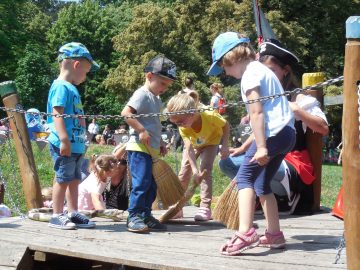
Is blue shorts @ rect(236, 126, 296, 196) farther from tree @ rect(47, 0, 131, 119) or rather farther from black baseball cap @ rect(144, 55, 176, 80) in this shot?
tree @ rect(47, 0, 131, 119)

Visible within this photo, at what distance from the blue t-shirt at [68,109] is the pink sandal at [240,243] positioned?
175 centimetres

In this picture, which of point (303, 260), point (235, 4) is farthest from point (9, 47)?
point (303, 260)

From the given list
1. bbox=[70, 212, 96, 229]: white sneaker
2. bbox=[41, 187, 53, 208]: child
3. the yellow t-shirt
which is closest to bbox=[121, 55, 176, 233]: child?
bbox=[70, 212, 96, 229]: white sneaker

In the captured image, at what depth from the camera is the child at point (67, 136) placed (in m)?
5.48

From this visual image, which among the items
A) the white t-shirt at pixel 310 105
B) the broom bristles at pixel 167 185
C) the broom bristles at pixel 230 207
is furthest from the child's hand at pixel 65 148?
the white t-shirt at pixel 310 105

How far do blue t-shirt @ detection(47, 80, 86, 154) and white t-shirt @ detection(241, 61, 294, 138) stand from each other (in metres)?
1.68

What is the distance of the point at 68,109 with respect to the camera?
5598 millimetres

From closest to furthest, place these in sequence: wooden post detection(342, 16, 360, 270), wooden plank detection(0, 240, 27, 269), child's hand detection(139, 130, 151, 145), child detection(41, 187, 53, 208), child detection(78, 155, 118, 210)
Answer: wooden post detection(342, 16, 360, 270) → wooden plank detection(0, 240, 27, 269) → child's hand detection(139, 130, 151, 145) → child detection(78, 155, 118, 210) → child detection(41, 187, 53, 208)

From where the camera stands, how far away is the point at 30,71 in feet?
130

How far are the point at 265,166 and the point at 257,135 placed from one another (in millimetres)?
378

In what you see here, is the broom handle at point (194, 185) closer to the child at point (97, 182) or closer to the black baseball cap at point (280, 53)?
the child at point (97, 182)

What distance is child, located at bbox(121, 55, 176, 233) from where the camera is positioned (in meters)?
5.46

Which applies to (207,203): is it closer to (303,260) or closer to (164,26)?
(303,260)

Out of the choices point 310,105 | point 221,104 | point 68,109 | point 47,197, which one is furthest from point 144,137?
point 221,104
